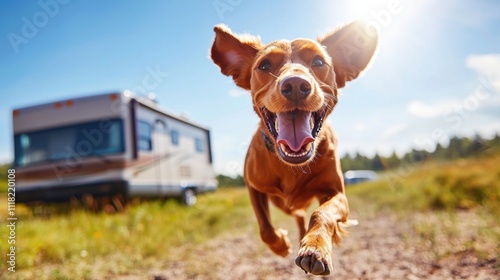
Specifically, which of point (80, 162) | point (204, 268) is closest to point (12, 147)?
point (80, 162)

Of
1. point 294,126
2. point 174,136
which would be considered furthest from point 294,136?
point 174,136

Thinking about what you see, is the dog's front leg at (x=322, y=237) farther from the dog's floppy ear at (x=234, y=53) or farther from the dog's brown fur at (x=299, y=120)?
the dog's floppy ear at (x=234, y=53)

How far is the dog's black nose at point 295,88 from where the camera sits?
232cm

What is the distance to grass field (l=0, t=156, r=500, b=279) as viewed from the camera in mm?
4801

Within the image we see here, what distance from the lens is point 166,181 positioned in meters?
12.2

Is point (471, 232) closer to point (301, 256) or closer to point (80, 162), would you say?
point (301, 256)

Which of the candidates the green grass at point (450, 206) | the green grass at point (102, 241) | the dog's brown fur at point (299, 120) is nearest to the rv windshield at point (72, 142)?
the green grass at point (102, 241)

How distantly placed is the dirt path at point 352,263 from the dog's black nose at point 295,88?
2.31 metres

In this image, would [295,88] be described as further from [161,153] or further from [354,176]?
[354,176]

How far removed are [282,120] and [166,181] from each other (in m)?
10.2

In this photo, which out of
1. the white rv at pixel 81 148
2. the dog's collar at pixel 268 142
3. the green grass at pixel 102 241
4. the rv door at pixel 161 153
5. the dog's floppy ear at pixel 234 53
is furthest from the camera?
the rv door at pixel 161 153

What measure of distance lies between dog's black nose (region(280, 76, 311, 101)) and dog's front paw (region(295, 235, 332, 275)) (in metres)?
0.86

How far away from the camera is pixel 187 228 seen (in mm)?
7965

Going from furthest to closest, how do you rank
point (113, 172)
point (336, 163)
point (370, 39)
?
1. point (113, 172)
2. point (370, 39)
3. point (336, 163)
